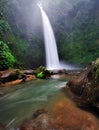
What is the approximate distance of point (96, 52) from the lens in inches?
1027

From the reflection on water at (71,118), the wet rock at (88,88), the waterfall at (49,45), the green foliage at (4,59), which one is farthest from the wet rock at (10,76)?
the waterfall at (49,45)

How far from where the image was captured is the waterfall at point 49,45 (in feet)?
80.6

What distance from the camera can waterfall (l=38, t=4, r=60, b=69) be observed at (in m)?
24.6

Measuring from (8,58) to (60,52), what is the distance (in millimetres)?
11624

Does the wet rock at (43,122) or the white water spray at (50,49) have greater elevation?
the white water spray at (50,49)

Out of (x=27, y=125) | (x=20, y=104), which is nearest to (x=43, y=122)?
(x=27, y=125)

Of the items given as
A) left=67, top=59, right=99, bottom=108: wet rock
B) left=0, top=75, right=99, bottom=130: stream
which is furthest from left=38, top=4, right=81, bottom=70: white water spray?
left=67, top=59, right=99, bottom=108: wet rock

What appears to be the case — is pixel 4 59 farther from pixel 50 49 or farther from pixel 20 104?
pixel 50 49

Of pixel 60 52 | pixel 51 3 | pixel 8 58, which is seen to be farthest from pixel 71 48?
pixel 8 58

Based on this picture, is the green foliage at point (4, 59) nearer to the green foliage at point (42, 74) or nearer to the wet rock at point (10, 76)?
the wet rock at point (10, 76)

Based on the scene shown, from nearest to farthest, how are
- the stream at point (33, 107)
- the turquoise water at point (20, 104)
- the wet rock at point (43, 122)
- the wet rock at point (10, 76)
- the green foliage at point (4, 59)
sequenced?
the wet rock at point (43, 122), the stream at point (33, 107), the turquoise water at point (20, 104), the wet rock at point (10, 76), the green foliage at point (4, 59)

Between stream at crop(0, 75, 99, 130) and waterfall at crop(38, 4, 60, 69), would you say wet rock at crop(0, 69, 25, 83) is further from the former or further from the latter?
waterfall at crop(38, 4, 60, 69)

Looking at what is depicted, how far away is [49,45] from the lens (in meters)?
26.0

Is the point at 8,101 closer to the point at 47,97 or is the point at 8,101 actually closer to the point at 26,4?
the point at 47,97
